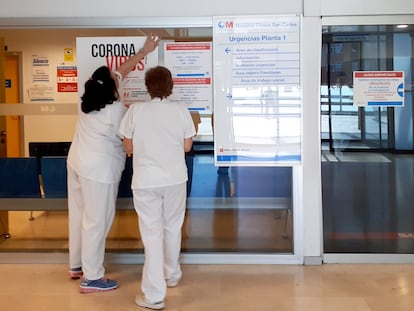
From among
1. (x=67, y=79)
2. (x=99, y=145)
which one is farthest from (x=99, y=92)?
(x=67, y=79)

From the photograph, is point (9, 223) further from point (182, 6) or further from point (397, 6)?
point (397, 6)

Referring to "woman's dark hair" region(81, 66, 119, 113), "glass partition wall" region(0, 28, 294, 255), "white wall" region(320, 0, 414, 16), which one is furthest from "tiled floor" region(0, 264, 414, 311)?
"white wall" region(320, 0, 414, 16)

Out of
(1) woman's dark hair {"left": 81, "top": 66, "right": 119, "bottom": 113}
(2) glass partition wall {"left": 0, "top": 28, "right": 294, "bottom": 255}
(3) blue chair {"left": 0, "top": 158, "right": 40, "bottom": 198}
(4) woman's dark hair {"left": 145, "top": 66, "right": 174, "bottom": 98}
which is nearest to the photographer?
(4) woman's dark hair {"left": 145, "top": 66, "right": 174, "bottom": 98}

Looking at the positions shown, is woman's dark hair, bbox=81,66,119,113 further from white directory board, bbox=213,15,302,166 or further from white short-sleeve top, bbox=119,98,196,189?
white directory board, bbox=213,15,302,166

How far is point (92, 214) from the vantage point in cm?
346

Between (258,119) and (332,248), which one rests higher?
(258,119)

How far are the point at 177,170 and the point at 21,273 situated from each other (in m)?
1.69

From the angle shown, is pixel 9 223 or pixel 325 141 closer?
pixel 325 141

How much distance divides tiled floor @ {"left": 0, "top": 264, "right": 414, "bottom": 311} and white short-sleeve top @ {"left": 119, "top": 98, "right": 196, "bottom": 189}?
847 mm

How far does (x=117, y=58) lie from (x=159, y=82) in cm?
94

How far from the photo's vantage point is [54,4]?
4.01 m

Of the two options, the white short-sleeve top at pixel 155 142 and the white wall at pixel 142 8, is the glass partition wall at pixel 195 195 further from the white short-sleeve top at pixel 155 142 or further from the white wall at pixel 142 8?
the white short-sleeve top at pixel 155 142

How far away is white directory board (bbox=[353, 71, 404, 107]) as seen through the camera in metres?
4.00

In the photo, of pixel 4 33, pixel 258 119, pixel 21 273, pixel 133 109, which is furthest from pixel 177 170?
pixel 4 33
